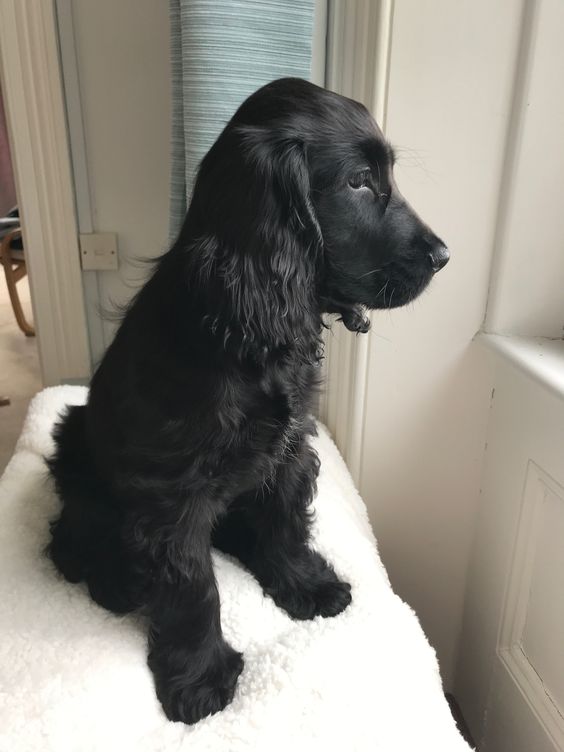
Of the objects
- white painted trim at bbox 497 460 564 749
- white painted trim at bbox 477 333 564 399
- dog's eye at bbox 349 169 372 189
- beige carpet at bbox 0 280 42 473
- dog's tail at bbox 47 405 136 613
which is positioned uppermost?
dog's eye at bbox 349 169 372 189

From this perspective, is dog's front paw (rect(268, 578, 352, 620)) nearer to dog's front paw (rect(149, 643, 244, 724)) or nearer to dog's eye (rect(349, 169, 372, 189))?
dog's front paw (rect(149, 643, 244, 724))

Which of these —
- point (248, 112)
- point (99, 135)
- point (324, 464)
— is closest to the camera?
point (248, 112)

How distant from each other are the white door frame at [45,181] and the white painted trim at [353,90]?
1.83ft

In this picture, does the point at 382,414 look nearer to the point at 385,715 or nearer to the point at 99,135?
the point at 385,715

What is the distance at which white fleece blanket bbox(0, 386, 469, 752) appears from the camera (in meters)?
0.70

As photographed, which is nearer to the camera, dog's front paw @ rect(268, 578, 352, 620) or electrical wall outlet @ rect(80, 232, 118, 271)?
dog's front paw @ rect(268, 578, 352, 620)

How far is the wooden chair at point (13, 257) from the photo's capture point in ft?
9.56

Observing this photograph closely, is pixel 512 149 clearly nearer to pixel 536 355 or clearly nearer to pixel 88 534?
pixel 536 355

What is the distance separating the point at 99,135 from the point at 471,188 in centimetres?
77

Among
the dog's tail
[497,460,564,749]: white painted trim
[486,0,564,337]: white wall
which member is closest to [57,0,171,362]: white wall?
the dog's tail

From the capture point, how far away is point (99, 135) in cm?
129

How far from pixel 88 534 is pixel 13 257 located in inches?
96.8

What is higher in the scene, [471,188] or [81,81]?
[81,81]

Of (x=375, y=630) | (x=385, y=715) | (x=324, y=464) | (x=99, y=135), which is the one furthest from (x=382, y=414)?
(x=99, y=135)
